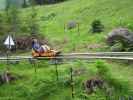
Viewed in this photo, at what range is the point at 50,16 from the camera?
7112cm

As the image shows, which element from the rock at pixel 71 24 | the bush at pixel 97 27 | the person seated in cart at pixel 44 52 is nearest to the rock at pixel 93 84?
the person seated in cart at pixel 44 52

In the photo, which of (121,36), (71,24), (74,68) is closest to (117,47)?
(121,36)

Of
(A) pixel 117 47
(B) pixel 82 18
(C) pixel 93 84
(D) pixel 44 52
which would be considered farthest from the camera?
(B) pixel 82 18

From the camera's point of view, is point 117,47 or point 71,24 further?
point 71,24

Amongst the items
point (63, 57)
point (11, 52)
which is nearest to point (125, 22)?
point (11, 52)

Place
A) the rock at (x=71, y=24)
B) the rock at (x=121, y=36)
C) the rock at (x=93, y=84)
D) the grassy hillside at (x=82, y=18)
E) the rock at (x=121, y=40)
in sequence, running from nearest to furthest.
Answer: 1. the rock at (x=93, y=84)
2. the rock at (x=121, y=40)
3. the rock at (x=121, y=36)
4. the grassy hillside at (x=82, y=18)
5. the rock at (x=71, y=24)

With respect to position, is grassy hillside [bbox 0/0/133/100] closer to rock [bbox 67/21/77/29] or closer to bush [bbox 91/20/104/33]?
bush [bbox 91/20/104/33]

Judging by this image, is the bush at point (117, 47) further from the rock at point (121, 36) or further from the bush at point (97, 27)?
the bush at point (97, 27)

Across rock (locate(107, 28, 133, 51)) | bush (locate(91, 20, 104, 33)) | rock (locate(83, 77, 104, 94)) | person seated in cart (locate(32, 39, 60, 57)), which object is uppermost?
bush (locate(91, 20, 104, 33))

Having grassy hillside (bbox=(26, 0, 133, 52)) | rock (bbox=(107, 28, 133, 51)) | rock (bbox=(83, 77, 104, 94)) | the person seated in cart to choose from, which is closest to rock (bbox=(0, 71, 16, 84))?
the person seated in cart

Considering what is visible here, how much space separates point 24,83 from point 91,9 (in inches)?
1203

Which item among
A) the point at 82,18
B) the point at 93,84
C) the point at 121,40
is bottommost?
the point at 93,84

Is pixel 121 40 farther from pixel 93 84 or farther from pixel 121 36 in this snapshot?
pixel 93 84

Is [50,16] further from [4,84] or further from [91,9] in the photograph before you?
[4,84]
